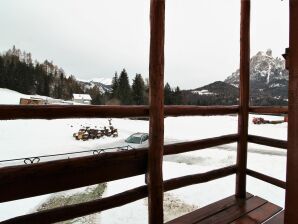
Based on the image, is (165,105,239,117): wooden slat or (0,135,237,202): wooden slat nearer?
(0,135,237,202): wooden slat

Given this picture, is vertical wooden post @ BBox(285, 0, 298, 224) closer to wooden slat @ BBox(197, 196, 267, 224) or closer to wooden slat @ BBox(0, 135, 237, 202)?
wooden slat @ BBox(0, 135, 237, 202)

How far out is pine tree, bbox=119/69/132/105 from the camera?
37375 millimetres

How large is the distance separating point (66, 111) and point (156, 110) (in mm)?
812

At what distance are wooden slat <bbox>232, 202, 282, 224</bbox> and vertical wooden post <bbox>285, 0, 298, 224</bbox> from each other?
1.43 meters

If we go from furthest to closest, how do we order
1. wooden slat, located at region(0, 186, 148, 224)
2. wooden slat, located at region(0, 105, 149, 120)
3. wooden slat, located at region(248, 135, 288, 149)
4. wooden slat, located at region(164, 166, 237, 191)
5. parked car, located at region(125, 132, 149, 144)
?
parked car, located at region(125, 132, 149, 144) < wooden slat, located at region(248, 135, 288, 149) < wooden slat, located at region(164, 166, 237, 191) < wooden slat, located at region(0, 186, 148, 224) < wooden slat, located at region(0, 105, 149, 120)

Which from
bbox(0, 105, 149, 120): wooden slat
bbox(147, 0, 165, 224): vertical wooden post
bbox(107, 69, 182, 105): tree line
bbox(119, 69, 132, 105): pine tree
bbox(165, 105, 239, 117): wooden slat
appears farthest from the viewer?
bbox(119, 69, 132, 105): pine tree

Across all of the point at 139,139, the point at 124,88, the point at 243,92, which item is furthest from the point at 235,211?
the point at 124,88

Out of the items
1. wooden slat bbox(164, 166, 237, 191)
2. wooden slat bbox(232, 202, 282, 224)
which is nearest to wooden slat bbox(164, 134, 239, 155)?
wooden slat bbox(164, 166, 237, 191)

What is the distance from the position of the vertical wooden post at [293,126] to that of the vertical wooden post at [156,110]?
115 cm

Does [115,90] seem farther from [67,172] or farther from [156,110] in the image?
[67,172]

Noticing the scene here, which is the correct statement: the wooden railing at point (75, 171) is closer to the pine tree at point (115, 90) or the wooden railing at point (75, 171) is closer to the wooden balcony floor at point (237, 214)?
the wooden balcony floor at point (237, 214)

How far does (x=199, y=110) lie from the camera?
268 cm

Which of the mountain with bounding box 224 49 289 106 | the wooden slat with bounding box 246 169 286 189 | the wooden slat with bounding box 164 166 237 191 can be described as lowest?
the wooden slat with bounding box 246 169 286 189

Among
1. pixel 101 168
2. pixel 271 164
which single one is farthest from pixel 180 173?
pixel 101 168
